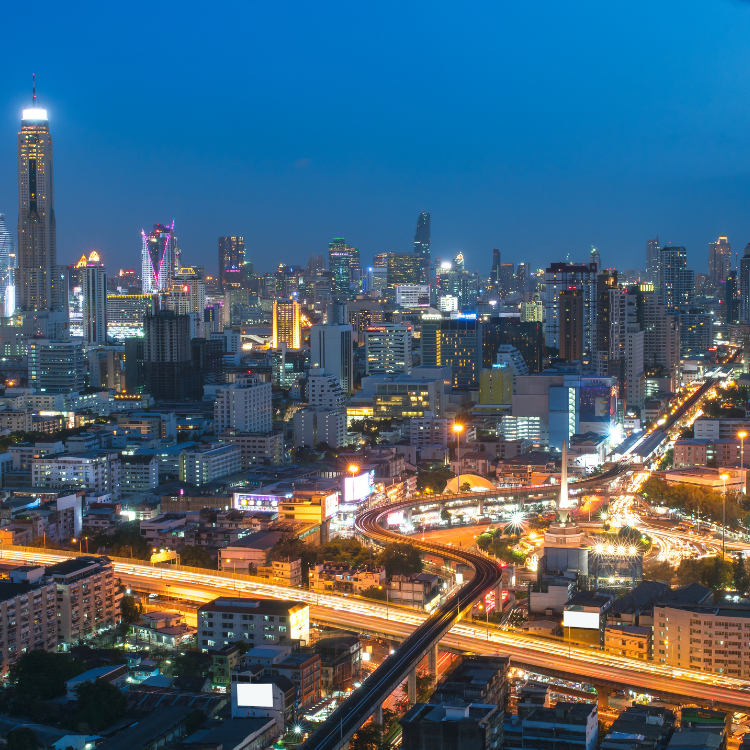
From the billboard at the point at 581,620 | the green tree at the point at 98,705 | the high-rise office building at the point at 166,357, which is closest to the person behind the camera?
the green tree at the point at 98,705

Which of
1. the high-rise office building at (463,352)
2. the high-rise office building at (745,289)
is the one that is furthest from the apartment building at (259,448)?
the high-rise office building at (745,289)

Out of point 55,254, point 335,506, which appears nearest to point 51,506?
point 335,506

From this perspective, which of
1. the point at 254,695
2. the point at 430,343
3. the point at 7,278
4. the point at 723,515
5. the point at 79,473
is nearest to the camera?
the point at 254,695

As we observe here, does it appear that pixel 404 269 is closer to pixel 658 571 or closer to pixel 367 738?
pixel 658 571

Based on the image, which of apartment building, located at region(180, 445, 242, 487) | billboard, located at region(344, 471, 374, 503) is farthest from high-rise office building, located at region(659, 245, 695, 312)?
billboard, located at region(344, 471, 374, 503)

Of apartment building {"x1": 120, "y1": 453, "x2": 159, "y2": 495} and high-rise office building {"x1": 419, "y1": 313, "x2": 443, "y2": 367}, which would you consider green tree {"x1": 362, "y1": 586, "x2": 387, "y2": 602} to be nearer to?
apartment building {"x1": 120, "y1": 453, "x2": 159, "y2": 495}

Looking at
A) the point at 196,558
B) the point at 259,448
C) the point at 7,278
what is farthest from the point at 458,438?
the point at 7,278

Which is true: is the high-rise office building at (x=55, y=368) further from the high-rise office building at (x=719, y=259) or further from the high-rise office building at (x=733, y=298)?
the high-rise office building at (x=719, y=259)
